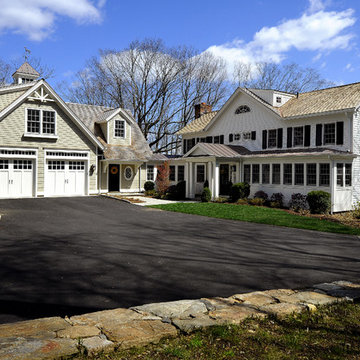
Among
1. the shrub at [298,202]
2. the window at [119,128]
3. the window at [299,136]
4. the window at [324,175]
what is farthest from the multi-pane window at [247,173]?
the window at [119,128]

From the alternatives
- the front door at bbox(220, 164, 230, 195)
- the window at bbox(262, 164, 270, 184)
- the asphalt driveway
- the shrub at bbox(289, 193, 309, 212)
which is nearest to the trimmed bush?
the front door at bbox(220, 164, 230, 195)

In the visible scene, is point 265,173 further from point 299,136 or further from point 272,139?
point 299,136

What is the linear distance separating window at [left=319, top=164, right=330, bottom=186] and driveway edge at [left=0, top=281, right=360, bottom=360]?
15.9 m

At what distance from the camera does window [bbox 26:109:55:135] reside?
2458 cm

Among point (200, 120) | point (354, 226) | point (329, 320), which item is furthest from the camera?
point (200, 120)

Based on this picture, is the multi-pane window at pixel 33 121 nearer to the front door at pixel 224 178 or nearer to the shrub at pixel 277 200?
the front door at pixel 224 178

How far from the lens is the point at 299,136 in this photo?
24234 mm

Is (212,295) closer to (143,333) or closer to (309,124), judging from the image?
(143,333)

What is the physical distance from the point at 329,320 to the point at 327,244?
654 centimetres

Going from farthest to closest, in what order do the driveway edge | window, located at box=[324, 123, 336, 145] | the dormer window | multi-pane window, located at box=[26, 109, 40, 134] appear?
the dormer window, multi-pane window, located at box=[26, 109, 40, 134], window, located at box=[324, 123, 336, 145], the driveway edge

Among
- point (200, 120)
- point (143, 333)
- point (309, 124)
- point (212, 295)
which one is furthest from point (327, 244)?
point (200, 120)

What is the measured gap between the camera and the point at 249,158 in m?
25.4

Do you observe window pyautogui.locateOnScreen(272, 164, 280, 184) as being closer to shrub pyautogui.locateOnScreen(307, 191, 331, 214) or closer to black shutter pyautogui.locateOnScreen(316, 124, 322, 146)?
black shutter pyautogui.locateOnScreen(316, 124, 322, 146)

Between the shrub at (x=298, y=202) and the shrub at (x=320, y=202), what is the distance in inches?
39.9
